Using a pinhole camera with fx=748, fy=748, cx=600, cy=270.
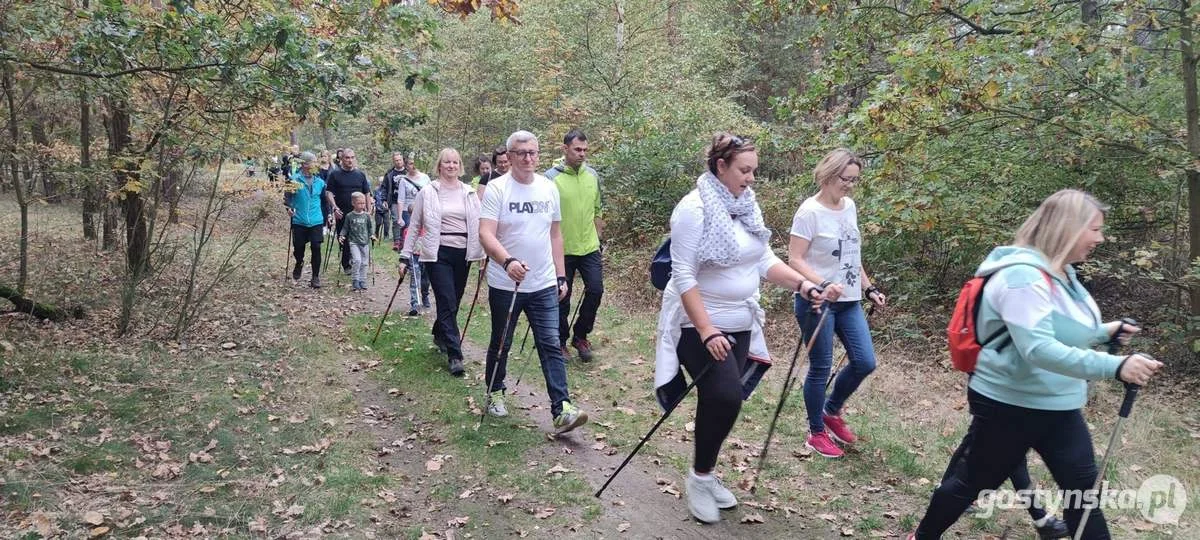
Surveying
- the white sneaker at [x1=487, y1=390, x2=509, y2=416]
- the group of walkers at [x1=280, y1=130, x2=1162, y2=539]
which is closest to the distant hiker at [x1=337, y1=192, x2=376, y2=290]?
the group of walkers at [x1=280, y1=130, x2=1162, y2=539]

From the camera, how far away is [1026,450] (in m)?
3.26

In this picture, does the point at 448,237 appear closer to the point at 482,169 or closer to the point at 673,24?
the point at 482,169

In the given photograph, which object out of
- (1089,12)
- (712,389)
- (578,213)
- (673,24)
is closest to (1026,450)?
(712,389)

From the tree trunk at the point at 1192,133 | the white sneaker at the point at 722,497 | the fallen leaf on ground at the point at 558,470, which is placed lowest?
the fallen leaf on ground at the point at 558,470

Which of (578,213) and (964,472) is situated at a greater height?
(578,213)

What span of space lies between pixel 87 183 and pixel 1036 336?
9.03 metres

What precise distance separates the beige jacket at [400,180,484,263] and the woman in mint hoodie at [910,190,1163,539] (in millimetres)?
5033

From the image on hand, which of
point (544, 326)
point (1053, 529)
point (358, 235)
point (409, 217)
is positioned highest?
point (409, 217)

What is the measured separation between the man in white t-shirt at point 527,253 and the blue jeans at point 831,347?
1.73 m

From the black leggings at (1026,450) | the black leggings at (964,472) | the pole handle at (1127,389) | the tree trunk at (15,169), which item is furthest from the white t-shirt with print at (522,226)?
the tree trunk at (15,169)

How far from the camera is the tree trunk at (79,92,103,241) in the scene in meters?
8.11

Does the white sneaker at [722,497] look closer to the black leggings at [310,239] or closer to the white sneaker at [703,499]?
the white sneaker at [703,499]

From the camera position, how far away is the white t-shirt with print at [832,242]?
16.2ft

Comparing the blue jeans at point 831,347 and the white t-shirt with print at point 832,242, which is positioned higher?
the white t-shirt with print at point 832,242
